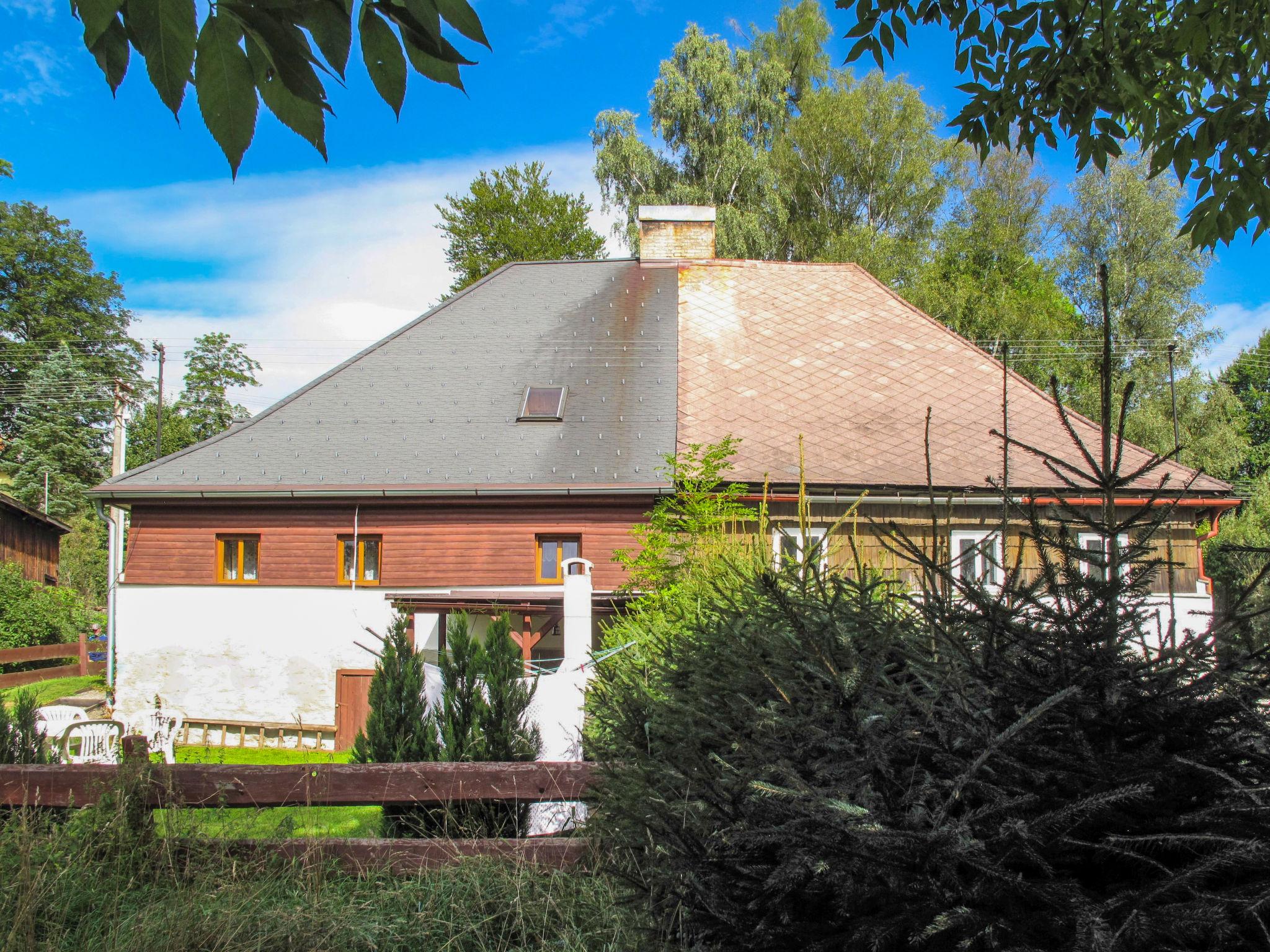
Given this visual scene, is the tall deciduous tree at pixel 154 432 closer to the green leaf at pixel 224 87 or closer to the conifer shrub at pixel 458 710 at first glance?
the conifer shrub at pixel 458 710

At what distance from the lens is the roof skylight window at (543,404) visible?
54.2 feet

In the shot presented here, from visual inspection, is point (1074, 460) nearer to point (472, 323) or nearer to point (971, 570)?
point (472, 323)

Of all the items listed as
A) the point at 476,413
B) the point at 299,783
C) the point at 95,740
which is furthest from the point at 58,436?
the point at 299,783

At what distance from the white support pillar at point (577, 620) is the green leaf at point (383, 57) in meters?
6.05

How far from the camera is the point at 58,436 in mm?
46812

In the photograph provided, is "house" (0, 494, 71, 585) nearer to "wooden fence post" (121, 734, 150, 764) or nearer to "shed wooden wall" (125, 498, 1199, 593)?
"shed wooden wall" (125, 498, 1199, 593)

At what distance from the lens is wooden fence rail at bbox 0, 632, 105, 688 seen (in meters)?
21.4

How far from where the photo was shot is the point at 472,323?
1923 cm

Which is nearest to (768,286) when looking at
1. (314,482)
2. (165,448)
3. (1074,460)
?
(1074,460)

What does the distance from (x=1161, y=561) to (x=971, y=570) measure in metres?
0.61

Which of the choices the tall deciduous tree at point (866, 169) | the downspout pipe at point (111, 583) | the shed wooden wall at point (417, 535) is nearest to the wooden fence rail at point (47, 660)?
the downspout pipe at point (111, 583)

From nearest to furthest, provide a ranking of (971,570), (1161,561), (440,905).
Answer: (1161,561) → (971,570) → (440,905)

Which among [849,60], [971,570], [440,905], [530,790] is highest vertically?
[849,60]

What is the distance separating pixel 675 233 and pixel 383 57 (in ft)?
64.0
